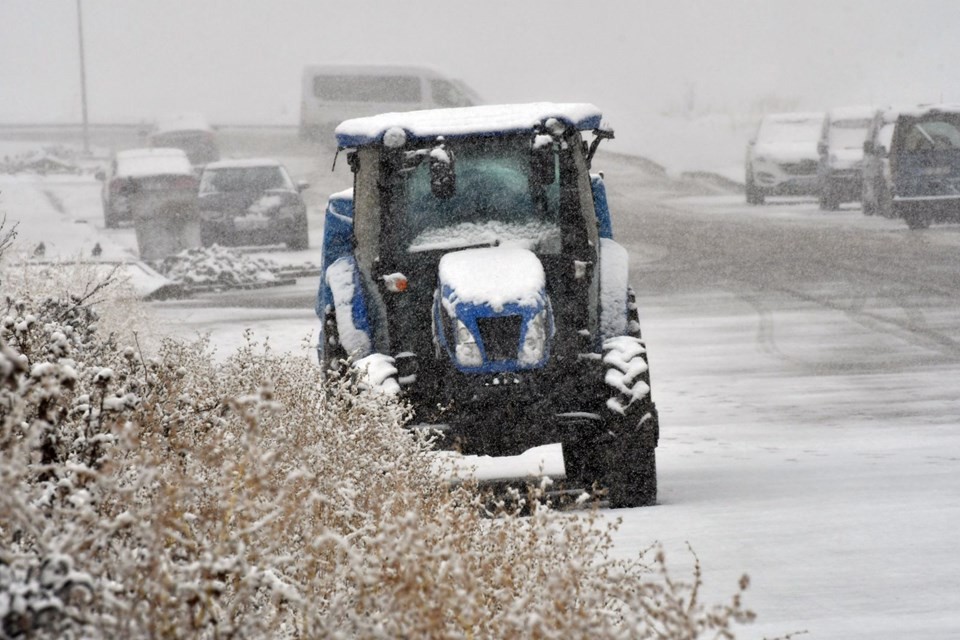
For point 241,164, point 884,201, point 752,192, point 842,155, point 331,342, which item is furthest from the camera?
point 752,192

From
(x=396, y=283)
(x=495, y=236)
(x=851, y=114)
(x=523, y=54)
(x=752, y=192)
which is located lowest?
(x=523, y=54)

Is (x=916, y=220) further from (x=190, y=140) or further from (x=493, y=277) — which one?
(x=190, y=140)

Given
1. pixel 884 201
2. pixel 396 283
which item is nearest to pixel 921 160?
pixel 884 201

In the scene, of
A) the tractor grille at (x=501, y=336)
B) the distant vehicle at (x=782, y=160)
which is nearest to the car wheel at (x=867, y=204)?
the distant vehicle at (x=782, y=160)

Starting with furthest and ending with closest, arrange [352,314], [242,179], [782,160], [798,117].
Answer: [798,117] < [782,160] < [242,179] < [352,314]

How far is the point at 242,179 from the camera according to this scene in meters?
27.1

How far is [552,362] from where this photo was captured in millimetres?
8773

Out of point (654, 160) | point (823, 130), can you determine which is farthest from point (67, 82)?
point (823, 130)

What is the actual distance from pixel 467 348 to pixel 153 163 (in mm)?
23009

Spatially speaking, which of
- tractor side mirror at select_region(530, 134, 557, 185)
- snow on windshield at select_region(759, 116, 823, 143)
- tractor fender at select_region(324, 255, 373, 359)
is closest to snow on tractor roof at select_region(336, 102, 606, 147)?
tractor side mirror at select_region(530, 134, 557, 185)

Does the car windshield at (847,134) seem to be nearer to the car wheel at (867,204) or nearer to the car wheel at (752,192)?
the car wheel at (867,204)

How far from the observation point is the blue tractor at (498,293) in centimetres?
854

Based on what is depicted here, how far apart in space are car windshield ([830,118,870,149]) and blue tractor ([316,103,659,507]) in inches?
861

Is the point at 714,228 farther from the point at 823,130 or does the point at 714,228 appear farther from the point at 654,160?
the point at 654,160
